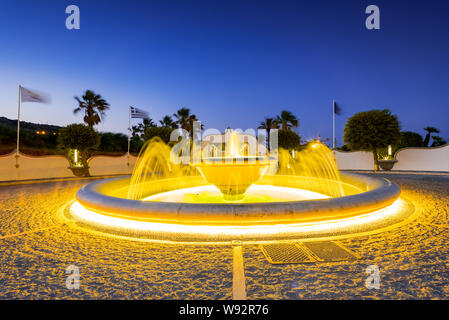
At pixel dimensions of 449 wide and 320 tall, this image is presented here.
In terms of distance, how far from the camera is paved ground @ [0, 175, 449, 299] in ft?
8.82

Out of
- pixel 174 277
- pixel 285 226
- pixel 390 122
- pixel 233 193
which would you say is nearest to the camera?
pixel 174 277

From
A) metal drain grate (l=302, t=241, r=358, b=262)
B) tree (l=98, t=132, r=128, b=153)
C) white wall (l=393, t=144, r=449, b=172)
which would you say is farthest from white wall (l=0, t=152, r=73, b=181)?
white wall (l=393, t=144, r=449, b=172)

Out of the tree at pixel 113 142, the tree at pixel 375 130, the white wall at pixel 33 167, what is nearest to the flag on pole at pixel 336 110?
the tree at pixel 375 130

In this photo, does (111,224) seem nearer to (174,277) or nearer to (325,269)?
(174,277)

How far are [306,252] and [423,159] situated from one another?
82.1 feet

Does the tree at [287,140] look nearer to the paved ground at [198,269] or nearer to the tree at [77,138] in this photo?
the tree at [77,138]

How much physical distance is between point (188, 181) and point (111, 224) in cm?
741

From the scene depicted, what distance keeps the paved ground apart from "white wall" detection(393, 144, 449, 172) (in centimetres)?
2220

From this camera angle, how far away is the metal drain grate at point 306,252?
3537mm

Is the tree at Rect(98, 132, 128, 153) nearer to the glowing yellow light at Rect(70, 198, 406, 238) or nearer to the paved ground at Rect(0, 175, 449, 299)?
the glowing yellow light at Rect(70, 198, 406, 238)

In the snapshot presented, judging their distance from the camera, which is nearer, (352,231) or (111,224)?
(352,231)

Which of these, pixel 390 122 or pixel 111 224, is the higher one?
pixel 390 122

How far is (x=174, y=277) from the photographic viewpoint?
305 centimetres
